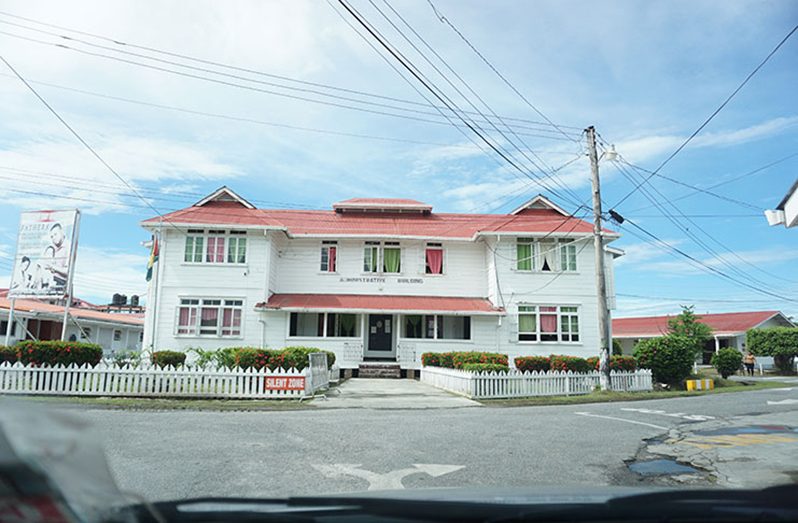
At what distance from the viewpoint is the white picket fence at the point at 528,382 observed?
15.9 metres

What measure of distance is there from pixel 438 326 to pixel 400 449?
1859 cm

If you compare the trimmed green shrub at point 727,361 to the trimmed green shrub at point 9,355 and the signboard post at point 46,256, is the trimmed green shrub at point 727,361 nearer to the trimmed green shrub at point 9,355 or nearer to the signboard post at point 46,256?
the signboard post at point 46,256

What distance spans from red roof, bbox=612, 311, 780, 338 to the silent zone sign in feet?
116

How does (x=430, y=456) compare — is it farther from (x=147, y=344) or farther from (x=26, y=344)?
(x=147, y=344)

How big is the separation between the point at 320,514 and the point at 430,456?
19.4ft

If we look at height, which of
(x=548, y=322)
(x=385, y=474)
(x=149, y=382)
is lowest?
(x=385, y=474)

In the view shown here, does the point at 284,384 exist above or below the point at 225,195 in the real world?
below

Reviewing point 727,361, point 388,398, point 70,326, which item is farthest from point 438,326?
point 70,326

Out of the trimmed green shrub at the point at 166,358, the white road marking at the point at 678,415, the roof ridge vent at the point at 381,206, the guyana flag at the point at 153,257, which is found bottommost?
the white road marking at the point at 678,415

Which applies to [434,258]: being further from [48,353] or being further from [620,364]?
[48,353]

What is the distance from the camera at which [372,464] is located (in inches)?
268

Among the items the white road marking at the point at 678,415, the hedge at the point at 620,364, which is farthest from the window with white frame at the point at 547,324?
the white road marking at the point at 678,415

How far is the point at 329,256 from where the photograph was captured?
85.6ft

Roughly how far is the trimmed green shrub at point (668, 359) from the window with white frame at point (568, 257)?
5.53m
